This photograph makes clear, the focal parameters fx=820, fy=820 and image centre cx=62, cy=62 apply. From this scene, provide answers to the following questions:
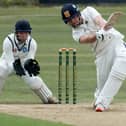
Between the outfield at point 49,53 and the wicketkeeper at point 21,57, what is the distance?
1.23m

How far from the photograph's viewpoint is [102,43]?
12711 mm

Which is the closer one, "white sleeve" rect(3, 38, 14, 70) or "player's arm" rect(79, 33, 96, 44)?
"player's arm" rect(79, 33, 96, 44)

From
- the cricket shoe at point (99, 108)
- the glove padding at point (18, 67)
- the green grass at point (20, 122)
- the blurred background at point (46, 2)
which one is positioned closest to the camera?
the green grass at point (20, 122)

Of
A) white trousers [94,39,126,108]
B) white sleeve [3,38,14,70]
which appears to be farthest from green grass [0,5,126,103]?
white trousers [94,39,126,108]

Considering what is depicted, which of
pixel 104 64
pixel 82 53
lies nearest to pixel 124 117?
pixel 104 64

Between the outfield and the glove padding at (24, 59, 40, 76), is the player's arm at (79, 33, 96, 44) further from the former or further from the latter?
the outfield

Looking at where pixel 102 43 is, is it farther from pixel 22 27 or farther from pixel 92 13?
pixel 22 27

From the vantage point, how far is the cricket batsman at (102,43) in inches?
492

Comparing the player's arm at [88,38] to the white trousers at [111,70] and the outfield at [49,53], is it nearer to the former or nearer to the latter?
the white trousers at [111,70]

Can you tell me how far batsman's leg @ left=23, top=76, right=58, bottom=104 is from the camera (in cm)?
1495

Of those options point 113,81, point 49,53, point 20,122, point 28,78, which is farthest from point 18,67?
point 49,53

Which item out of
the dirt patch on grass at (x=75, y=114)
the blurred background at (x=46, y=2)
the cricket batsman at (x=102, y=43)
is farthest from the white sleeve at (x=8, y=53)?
the blurred background at (x=46, y=2)

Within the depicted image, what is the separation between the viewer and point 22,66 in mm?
14594

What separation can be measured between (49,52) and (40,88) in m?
12.8
